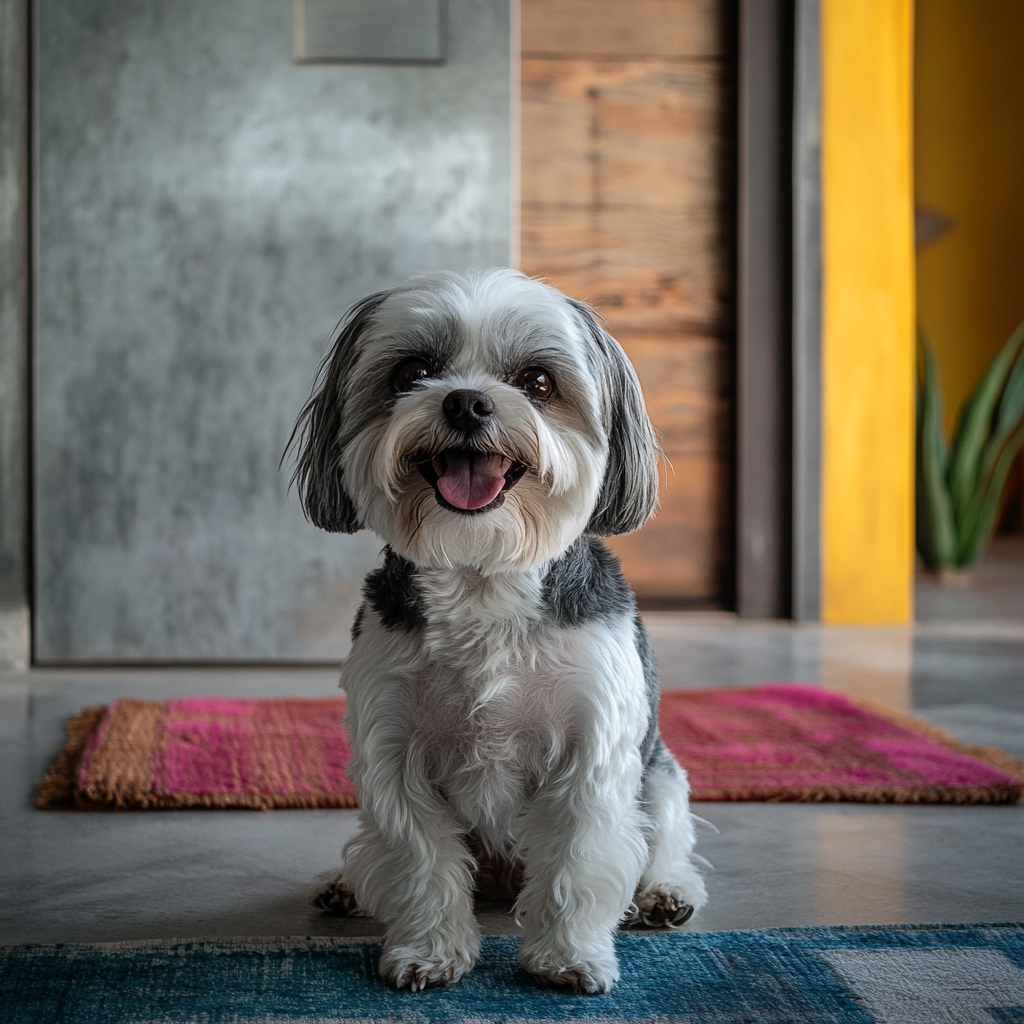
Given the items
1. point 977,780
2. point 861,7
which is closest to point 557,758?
point 977,780

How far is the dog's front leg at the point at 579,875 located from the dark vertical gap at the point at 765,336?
3.35 m

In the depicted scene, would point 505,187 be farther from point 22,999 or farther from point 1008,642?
point 22,999

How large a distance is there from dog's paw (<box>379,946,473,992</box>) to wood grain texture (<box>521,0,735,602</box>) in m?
3.26

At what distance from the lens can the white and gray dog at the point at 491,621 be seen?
51.8 inches

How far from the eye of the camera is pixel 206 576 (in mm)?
3482

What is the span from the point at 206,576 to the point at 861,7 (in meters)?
3.40

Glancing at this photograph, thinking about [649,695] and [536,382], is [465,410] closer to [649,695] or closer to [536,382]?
[536,382]

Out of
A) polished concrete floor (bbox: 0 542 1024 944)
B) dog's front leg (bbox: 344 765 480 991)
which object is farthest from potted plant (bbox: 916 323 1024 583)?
dog's front leg (bbox: 344 765 480 991)

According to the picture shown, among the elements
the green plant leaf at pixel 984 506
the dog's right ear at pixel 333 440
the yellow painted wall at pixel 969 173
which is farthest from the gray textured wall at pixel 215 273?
the yellow painted wall at pixel 969 173

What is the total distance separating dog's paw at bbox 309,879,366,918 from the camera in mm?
1573

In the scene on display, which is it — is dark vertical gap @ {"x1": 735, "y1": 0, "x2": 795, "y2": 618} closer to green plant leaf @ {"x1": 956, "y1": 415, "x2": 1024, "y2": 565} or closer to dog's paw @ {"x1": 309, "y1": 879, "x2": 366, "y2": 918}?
green plant leaf @ {"x1": 956, "y1": 415, "x2": 1024, "y2": 565}

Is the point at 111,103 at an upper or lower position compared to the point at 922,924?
upper

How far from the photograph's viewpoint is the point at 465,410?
125cm

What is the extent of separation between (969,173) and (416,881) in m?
9.00
